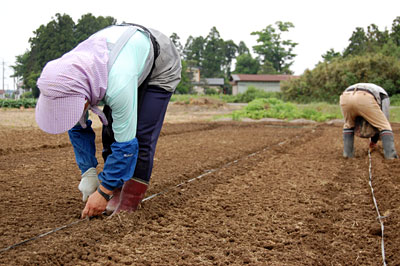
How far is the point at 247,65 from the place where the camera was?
6319 centimetres

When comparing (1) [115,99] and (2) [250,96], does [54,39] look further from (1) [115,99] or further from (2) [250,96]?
(1) [115,99]

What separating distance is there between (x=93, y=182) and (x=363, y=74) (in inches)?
1003

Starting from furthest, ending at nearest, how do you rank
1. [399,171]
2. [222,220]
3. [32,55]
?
[32,55]
[399,171]
[222,220]

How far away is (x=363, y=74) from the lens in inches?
986

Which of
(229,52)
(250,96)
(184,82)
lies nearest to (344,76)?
(250,96)

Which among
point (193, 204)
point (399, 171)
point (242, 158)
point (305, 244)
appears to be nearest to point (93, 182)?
point (193, 204)

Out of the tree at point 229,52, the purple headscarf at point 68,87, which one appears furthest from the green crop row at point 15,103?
the tree at point 229,52

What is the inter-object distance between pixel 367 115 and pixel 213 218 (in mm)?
3913

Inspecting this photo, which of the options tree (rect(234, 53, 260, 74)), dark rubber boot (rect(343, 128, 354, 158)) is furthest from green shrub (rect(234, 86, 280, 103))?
dark rubber boot (rect(343, 128, 354, 158))

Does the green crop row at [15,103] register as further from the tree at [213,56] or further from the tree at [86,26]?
the tree at [213,56]

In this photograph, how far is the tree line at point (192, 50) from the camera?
33906mm

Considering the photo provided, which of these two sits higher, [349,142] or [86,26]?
[86,26]

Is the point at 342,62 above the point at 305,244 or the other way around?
above

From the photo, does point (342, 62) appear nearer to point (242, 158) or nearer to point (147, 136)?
point (242, 158)
